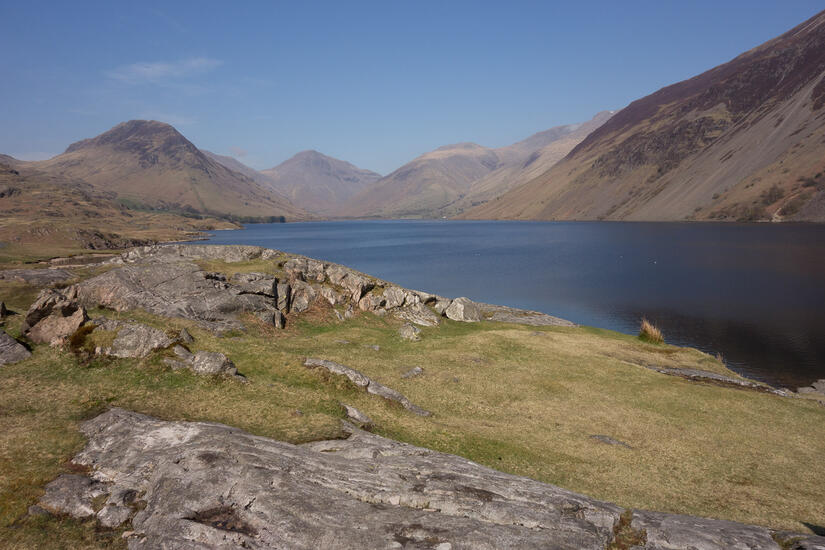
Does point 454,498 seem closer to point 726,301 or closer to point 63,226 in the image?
point 726,301

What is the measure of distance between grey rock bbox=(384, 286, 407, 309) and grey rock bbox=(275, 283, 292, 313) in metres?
10.1

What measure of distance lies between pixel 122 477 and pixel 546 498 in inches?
481

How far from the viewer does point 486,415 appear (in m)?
25.2

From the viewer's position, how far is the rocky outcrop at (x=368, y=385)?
2402 centimetres

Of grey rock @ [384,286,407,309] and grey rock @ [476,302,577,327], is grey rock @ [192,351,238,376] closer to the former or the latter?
grey rock @ [384,286,407,309]

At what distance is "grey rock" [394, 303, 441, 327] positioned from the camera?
44.7m

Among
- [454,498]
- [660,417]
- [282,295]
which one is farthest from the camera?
[282,295]

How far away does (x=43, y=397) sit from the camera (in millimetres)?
17453

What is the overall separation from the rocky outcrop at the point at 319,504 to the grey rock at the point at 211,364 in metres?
6.43

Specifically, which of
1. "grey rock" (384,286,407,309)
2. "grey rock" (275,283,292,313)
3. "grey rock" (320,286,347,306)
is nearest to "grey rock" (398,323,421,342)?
"grey rock" (384,286,407,309)

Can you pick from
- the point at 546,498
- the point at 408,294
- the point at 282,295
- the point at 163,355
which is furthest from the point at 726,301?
the point at 163,355

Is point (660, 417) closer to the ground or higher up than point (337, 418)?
closer to the ground

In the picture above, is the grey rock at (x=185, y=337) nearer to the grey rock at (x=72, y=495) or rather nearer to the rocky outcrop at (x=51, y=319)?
the rocky outcrop at (x=51, y=319)

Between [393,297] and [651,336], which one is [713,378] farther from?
[393,297]
